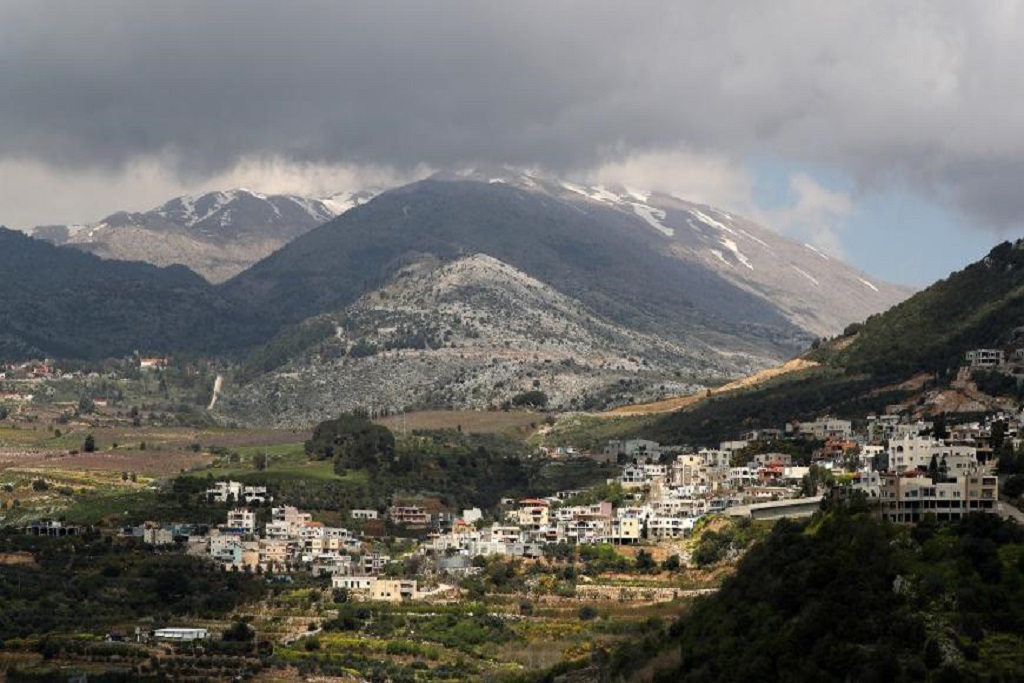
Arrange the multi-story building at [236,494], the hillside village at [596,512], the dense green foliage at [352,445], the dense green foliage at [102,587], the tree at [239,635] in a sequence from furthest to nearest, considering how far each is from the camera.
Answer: the dense green foliage at [352,445]
the multi-story building at [236,494]
the hillside village at [596,512]
the dense green foliage at [102,587]
the tree at [239,635]

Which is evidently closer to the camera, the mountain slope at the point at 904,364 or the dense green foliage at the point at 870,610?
the dense green foliage at the point at 870,610

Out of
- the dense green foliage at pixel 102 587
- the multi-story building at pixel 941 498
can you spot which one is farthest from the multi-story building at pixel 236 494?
the multi-story building at pixel 941 498

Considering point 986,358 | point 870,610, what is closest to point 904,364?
point 986,358

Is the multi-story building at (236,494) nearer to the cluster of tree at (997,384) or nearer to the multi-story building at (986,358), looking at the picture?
the cluster of tree at (997,384)

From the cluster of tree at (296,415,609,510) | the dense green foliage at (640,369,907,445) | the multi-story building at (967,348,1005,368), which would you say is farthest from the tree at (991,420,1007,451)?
the cluster of tree at (296,415,609,510)

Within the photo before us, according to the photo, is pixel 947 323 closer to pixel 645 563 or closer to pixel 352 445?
pixel 352 445

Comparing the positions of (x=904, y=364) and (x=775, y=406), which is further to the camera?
(x=775, y=406)

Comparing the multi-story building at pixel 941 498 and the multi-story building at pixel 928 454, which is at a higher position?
the multi-story building at pixel 928 454
